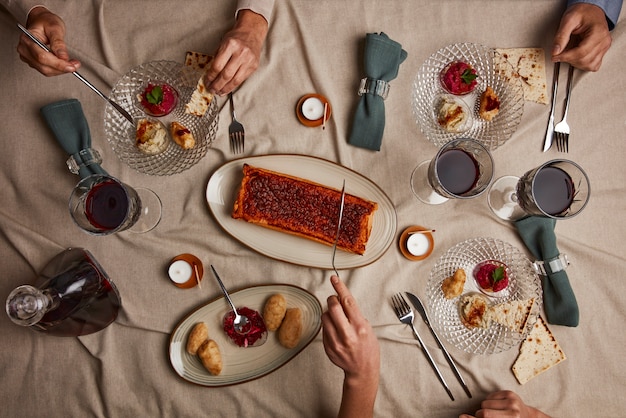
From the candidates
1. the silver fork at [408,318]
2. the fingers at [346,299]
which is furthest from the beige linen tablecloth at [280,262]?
the fingers at [346,299]

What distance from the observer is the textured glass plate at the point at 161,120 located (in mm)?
2170

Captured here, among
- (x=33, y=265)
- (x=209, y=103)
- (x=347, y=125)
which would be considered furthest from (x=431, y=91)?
(x=33, y=265)

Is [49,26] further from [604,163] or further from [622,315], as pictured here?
[622,315]

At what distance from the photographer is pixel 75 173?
221 centimetres

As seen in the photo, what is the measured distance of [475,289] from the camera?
2.19m

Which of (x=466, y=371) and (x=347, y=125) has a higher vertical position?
(x=347, y=125)

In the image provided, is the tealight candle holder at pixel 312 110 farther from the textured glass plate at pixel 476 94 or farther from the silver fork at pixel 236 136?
the textured glass plate at pixel 476 94

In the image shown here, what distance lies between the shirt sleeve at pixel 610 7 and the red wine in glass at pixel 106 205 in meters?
2.47

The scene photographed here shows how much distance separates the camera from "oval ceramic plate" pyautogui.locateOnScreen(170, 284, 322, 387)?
7.09 feet

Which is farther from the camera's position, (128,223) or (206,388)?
(206,388)

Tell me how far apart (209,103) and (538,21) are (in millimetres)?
1789

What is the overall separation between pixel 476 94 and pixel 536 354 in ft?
4.45

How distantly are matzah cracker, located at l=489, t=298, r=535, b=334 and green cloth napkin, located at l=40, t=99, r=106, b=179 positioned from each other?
208 centimetres

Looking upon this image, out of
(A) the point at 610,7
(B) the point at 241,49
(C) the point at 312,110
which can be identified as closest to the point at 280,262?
(C) the point at 312,110
